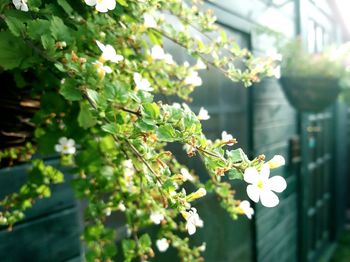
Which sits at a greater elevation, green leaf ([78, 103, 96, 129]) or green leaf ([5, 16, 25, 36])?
green leaf ([5, 16, 25, 36])

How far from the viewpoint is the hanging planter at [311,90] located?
120 inches

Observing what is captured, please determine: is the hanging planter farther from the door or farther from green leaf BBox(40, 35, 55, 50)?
green leaf BBox(40, 35, 55, 50)

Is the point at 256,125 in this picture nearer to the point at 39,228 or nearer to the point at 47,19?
the point at 39,228

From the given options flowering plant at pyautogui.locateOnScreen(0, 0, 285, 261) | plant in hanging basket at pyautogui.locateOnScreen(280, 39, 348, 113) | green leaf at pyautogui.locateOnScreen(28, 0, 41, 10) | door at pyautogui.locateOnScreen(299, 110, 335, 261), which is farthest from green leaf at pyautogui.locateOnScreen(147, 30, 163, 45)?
door at pyautogui.locateOnScreen(299, 110, 335, 261)

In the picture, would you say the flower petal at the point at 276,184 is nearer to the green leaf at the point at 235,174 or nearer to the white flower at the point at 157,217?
the green leaf at the point at 235,174

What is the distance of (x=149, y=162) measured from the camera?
28.5 inches

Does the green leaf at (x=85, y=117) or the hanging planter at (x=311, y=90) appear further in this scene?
the hanging planter at (x=311, y=90)

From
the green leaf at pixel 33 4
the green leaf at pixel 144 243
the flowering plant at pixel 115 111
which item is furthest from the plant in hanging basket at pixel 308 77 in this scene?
the green leaf at pixel 33 4

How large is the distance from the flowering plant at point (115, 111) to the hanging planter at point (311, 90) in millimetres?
2032

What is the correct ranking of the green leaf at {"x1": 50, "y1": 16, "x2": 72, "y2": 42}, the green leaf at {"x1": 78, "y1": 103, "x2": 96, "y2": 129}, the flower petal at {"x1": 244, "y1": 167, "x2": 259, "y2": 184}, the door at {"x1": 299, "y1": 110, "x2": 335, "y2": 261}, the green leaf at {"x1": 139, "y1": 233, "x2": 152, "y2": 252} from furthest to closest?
1. the door at {"x1": 299, "y1": 110, "x2": 335, "y2": 261}
2. the green leaf at {"x1": 139, "y1": 233, "x2": 152, "y2": 252}
3. the green leaf at {"x1": 78, "y1": 103, "x2": 96, "y2": 129}
4. the green leaf at {"x1": 50, "y1": 16, "x2": 72, "y2": 42}
5. the flower petal at {"x1": 244, "y1": 167, "x2": 259, "y2": 184}

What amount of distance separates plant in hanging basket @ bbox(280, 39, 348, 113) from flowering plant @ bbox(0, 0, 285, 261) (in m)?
2.04

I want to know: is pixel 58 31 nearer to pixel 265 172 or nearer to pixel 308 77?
pixel 265 172

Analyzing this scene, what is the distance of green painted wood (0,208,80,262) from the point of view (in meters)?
1.24

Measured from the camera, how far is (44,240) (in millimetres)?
1352
